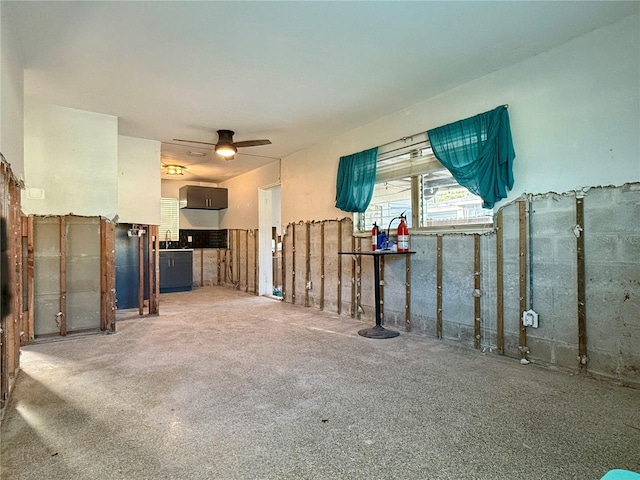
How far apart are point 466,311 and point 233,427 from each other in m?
2.65

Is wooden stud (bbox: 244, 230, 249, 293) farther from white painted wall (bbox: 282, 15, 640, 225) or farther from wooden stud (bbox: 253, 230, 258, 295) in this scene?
white painted wall (bbox: 282, 15, 640, 225)

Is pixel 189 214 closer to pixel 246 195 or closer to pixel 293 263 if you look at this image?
pixel 246 195

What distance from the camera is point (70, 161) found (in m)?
4.34

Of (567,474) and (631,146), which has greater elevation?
(631,146)

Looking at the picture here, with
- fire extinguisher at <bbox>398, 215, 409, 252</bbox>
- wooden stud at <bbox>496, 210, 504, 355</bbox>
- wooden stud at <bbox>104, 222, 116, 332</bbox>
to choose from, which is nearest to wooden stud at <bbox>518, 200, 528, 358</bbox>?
wooden stud at <bbox>496, 210, 504, 355</bbox>

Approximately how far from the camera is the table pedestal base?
4.10 metres

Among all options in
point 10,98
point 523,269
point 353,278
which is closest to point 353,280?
point 353,278

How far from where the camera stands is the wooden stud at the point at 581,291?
287 cm

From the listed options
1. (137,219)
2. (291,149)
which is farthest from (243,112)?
(137,219)

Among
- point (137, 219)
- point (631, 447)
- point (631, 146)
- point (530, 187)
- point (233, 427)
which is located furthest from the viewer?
point (137, 219)

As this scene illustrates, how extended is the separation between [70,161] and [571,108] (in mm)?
5371

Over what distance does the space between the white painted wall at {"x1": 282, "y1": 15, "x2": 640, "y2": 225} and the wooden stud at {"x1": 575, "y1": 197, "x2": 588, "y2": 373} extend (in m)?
0.25

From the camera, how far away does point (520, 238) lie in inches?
129

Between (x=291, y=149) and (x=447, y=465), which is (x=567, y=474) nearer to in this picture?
(x=447, y=465)
